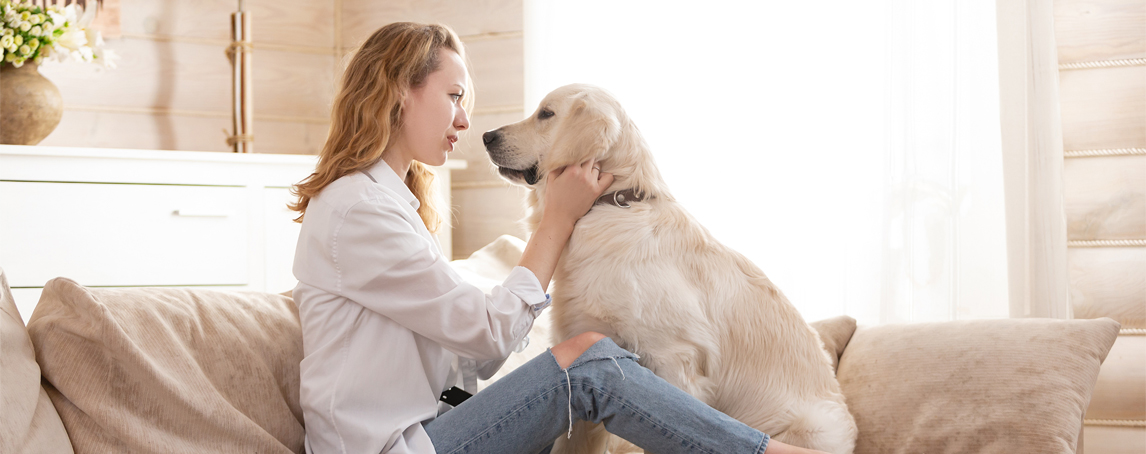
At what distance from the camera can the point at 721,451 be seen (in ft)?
4.21

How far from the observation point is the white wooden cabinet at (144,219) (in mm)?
2373

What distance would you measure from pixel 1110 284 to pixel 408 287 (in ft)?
7.46

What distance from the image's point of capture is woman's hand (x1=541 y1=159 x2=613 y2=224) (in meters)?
1.55

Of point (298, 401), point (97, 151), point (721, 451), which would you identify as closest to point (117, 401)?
point (298, 401)

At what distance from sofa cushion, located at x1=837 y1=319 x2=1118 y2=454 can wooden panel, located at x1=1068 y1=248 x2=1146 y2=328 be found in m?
0.97

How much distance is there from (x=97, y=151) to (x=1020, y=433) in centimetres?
263

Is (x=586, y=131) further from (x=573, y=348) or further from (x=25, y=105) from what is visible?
(x=25, y=105)

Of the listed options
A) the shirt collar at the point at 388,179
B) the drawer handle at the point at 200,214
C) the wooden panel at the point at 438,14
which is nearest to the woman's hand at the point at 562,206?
the shirt collar at the point at 388,179

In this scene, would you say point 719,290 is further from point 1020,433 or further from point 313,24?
point 313,24

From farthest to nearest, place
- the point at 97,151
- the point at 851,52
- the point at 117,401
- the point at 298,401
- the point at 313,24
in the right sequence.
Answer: the point at 313,24
the point at 851,52
the point at 97,151
the point at 298,401
the point at 117,401

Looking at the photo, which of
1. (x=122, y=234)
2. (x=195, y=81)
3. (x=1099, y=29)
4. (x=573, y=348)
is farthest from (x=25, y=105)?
(x=1099, y=29)

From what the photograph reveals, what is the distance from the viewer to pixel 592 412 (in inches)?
53.9

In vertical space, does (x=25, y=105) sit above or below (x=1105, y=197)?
above

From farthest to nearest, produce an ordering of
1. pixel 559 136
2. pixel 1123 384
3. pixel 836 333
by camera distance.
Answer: pixel 1123 384 < pixel 836 333 < pixel 559 136
